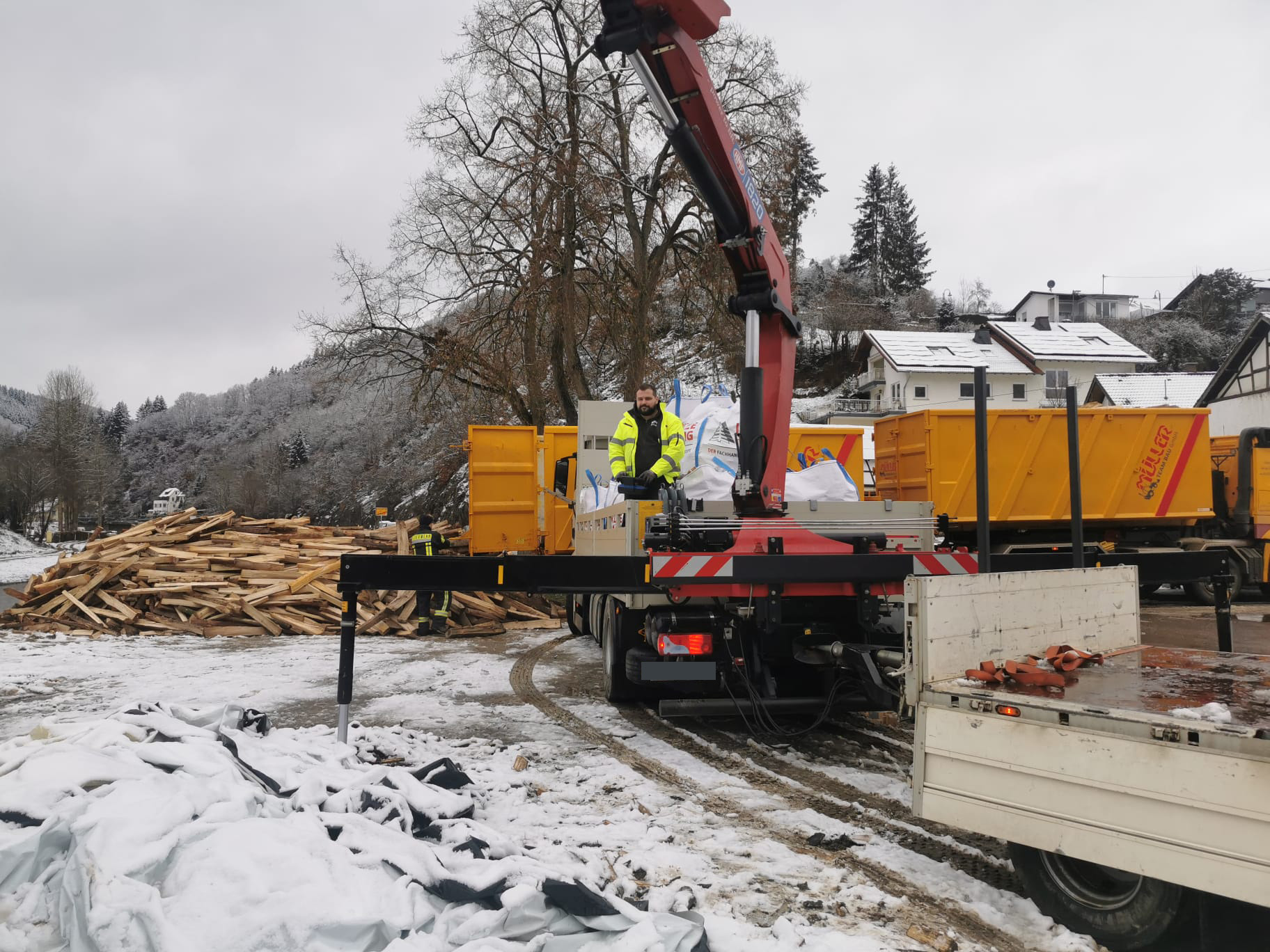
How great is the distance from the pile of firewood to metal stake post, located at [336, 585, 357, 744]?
6489 mm

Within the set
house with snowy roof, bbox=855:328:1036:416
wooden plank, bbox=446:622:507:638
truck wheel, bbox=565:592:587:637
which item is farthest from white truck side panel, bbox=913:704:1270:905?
house with snowy roof, bbox=855:328:1036:416

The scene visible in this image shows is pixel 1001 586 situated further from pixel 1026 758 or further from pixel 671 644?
pixel 671 644

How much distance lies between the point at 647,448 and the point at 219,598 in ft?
30.5

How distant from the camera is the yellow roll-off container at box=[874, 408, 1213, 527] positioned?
13.4 m

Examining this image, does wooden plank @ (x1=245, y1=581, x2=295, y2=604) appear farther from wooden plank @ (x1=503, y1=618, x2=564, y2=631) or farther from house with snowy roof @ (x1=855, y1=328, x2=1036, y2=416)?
house with snowy roof @ (x1=855, y1=328, x2=1036, y2=416)

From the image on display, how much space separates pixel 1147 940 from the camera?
9.77 feet

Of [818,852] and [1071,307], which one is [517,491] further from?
[1071,307]

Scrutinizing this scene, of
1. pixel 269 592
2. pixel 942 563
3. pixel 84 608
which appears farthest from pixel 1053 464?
pixel 84 608

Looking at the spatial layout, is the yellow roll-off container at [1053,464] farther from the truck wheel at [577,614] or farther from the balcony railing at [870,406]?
the balcony railing at [870,406]

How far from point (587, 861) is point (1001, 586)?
224 cm

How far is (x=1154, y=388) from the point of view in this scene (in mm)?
43406

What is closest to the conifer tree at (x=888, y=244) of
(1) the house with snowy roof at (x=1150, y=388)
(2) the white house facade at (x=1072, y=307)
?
(2) the white house facade at (x=1072, y=307)

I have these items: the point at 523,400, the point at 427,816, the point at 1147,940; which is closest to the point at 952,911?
the point at 1147,940

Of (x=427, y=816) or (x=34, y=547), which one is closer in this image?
(x=427, y=816)
